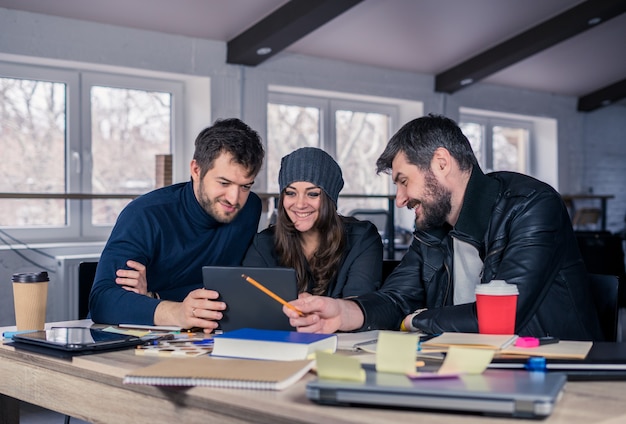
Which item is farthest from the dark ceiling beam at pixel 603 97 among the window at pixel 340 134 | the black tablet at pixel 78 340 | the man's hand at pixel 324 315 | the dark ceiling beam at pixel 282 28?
the black tablet at pixel 78 340

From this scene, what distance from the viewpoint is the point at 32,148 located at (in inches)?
201

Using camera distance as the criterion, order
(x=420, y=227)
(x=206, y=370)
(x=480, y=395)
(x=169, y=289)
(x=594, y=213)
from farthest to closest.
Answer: (x=594, y=213)
(x=169, y=289)
(x=420, y=227)
(x=206, y=370)
(x=480, y=395)

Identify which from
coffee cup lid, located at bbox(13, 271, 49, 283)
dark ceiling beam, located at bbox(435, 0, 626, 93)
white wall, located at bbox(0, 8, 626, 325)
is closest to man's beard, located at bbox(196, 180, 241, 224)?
coffee cup lid, located at bbox(13, 271, 49, 283)

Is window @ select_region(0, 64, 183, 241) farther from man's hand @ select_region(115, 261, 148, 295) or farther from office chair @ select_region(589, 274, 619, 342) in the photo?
office chair @ select_region(589, 274, 619, 342)

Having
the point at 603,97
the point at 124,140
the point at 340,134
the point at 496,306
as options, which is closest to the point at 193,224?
the point at 496,306

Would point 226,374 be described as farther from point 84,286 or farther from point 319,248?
point 84,286

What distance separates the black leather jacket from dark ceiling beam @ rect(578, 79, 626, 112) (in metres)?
7.46

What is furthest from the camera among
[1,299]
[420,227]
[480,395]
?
[1,299]

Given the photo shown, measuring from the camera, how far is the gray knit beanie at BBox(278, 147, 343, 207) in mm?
2305

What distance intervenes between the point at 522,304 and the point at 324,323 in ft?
1.38

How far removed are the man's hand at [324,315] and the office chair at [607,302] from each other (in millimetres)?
592

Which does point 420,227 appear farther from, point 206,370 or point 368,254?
point 206,370

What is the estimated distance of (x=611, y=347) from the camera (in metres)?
1.32

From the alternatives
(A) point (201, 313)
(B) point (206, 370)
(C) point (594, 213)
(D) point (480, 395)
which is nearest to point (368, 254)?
(A) point (201, 313)
